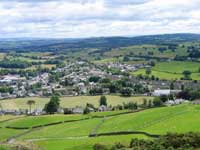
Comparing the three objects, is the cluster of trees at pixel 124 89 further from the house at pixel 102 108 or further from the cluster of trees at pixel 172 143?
the cluster of trees at pixel 172 143

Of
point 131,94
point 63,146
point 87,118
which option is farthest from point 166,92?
point 63,146

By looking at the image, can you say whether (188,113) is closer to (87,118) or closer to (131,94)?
(87,118)

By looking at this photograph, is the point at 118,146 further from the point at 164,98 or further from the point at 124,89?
the point at 124,89

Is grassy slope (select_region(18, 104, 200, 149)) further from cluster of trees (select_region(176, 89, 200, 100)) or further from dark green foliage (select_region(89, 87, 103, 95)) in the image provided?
dark green foliage (select_region(89, 87, 103, 95))

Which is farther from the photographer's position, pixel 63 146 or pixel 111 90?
pixel 111 90

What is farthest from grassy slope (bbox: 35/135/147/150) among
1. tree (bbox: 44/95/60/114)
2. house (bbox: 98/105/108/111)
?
tree (bbox: 44/95/60/114)

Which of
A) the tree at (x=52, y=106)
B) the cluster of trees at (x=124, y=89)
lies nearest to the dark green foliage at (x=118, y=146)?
the tree at (x=52, y=106)

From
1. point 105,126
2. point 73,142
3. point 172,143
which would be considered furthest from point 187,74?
point 172,143

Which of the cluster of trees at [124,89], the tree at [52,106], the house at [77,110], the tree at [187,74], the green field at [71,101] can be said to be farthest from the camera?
the tree at [187,74]
